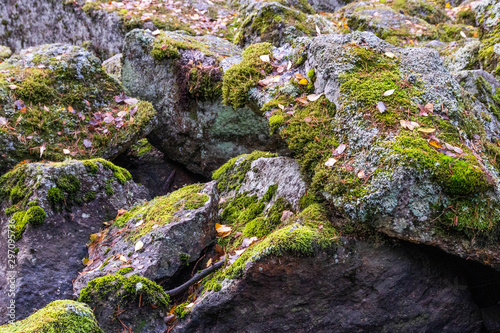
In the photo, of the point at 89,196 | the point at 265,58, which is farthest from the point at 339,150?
the point at 89,196

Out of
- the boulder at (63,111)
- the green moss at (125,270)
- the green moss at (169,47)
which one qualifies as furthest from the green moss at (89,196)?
the green moss at (169,47)

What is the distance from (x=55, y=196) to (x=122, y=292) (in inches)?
71.7

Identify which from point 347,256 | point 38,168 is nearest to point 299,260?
point 347,256

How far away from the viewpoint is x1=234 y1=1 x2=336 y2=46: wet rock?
6.48 metres

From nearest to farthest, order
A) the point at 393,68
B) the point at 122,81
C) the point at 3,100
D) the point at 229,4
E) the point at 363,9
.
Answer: the point at 393,68 < the point at 3,100 < the point at 122,81 < the point at 363,9 < the point at 229,4

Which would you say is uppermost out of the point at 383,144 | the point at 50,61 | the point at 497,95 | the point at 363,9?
the point at 363,9

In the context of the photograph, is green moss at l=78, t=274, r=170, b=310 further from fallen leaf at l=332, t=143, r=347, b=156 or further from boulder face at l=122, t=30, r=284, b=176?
boulder face at l=122, t=30, r=284, b=176

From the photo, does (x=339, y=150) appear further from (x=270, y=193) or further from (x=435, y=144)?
(x=270, y=193)

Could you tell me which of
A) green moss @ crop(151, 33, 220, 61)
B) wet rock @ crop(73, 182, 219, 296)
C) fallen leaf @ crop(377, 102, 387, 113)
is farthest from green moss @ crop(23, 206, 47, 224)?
fallen leaf @ crop(377, 102, 387, 113)

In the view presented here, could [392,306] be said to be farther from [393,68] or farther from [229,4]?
Result: [229,4]

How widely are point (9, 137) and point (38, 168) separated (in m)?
1.03

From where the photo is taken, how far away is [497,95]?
16.3 feet

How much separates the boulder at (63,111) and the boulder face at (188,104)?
0.41m

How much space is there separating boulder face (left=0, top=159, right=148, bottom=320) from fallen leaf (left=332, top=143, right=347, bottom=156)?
3001 millimetres
